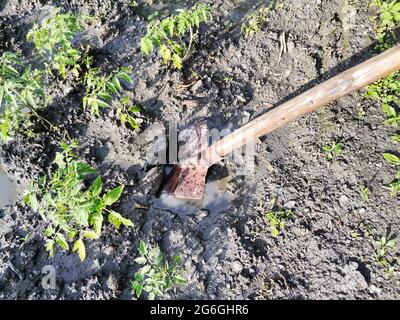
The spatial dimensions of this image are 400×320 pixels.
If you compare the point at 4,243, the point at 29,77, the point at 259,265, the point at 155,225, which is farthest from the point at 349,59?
the point at 4,243

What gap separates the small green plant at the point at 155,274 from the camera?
98.3 inches

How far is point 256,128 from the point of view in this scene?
2641 mm

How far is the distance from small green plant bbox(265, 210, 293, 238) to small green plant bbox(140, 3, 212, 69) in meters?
1.36

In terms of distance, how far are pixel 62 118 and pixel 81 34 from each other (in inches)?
31.9

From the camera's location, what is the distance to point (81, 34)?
11.5 ft

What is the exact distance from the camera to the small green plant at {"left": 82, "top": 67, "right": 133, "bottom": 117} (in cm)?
287

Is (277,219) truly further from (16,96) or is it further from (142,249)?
(16,96)

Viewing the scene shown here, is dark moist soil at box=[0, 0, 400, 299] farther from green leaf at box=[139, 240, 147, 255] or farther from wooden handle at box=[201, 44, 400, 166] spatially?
wooden handle at box=[201, 44, 400, 166]

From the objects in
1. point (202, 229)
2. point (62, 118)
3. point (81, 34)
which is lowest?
point (202, 229)

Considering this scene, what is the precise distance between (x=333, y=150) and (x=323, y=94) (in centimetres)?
53

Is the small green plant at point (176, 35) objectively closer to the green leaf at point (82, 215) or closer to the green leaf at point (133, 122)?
the green leaf at point (133, 122)

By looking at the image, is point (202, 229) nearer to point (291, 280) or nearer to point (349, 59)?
point (291, 280)

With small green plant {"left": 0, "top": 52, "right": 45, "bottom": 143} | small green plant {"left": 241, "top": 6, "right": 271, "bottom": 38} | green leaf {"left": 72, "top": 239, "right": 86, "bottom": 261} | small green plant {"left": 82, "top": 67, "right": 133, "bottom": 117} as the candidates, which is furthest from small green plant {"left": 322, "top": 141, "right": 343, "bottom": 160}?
small green plant {"left": 0, "top": 52, "right": 45, "bottom": 143}

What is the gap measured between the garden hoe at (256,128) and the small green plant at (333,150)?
1.37 ft
